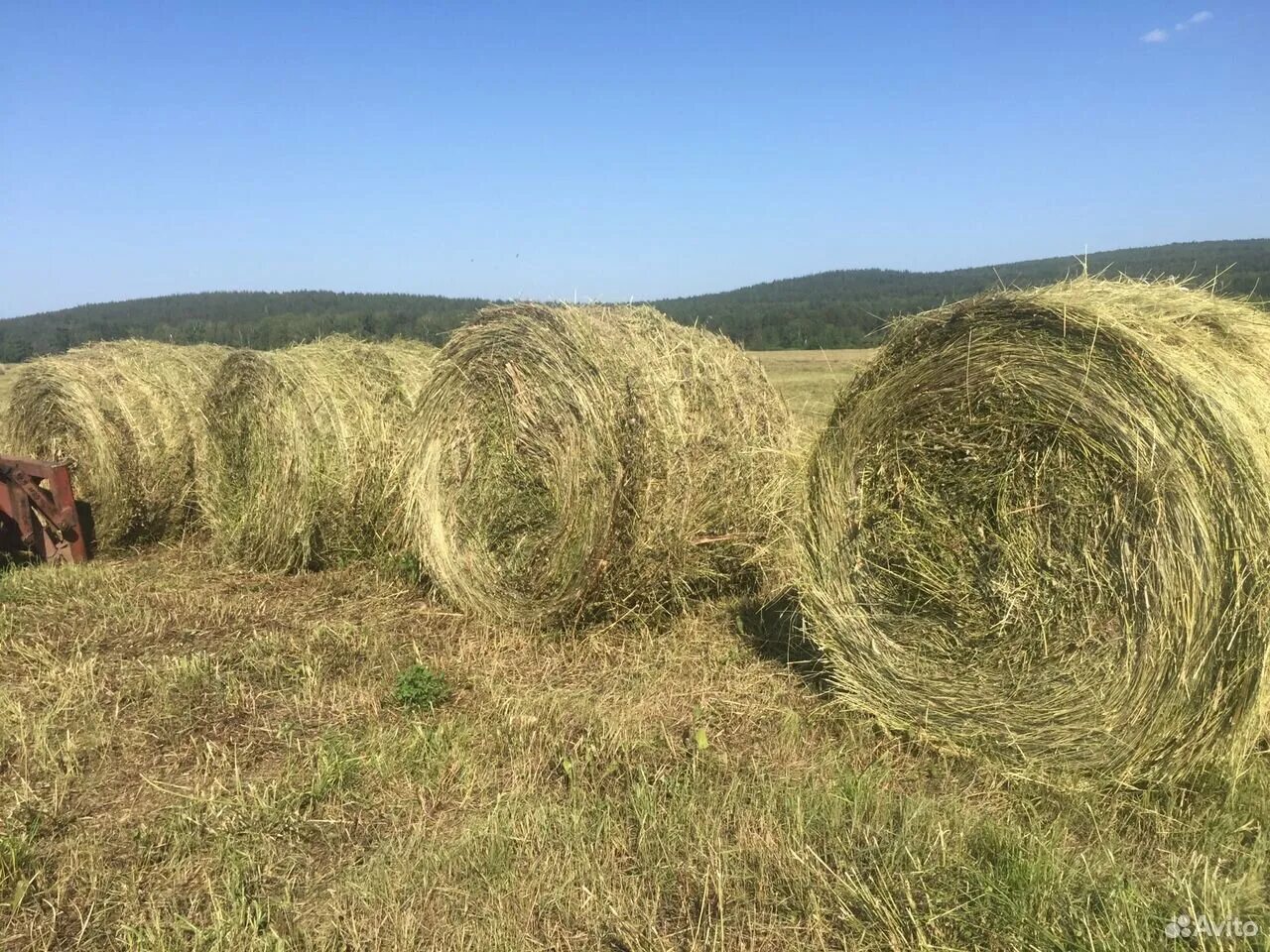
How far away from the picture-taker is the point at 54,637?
5.86m

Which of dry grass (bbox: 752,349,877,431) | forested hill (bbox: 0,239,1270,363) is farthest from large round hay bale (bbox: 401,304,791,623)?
forested hill (bbox: 0,239,1270,363)

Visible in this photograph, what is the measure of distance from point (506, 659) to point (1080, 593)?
323 cm

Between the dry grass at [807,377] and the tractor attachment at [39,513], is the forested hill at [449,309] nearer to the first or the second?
the dry grass at [807,377]

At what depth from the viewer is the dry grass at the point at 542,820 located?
2873 millimetres

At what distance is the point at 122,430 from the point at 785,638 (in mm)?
6367

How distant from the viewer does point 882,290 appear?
10169 centimetres

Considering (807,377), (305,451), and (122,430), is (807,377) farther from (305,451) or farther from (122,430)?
(305,451)

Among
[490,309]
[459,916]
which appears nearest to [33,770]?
[459,916]

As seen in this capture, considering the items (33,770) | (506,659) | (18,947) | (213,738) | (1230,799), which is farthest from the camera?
(506,659)

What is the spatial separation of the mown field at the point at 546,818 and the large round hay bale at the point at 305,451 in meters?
2.00

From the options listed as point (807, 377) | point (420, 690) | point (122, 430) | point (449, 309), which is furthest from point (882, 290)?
point (420, 690)

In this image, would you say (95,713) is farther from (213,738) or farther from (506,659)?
(506,659)

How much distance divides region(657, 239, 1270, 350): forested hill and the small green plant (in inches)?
111

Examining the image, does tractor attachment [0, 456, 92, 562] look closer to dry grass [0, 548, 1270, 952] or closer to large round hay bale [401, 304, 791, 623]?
dry grass [0, 548, 1270, 952]
